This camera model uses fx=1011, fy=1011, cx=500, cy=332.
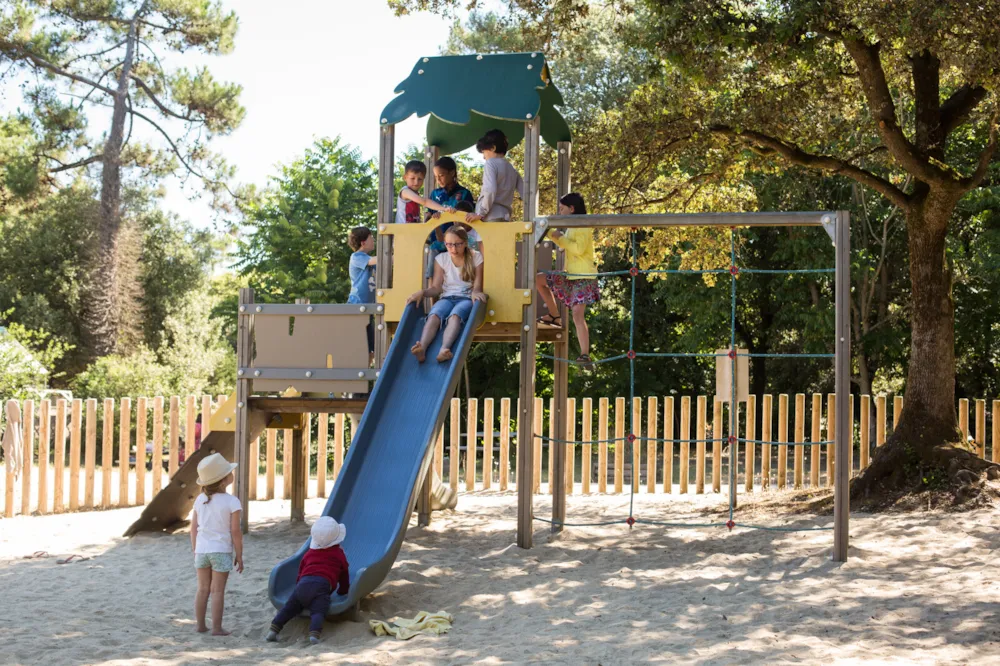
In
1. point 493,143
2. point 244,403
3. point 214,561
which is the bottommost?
point 214,561

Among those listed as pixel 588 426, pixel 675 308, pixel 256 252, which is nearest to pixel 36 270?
pixel 256 252

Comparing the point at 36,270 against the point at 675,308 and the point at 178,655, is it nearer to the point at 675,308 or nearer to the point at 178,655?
the point at 675,308

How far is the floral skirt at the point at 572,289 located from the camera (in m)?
9.28

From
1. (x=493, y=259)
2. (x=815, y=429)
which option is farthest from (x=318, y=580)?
(x=815, y=429)

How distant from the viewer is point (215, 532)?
18.5ft

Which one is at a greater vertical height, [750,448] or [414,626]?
[750,448]

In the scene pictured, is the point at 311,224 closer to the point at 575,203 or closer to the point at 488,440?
the point at 488,440

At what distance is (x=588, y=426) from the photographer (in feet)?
39.9

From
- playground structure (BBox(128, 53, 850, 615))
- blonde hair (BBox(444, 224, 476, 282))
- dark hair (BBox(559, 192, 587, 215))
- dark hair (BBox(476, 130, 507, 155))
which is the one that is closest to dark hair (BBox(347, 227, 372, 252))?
playground structure (BBox(128, 53, 850, 615))

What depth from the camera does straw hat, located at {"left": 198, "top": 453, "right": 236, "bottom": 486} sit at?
5.58m

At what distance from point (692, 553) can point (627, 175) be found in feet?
16.8

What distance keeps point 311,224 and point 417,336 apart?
15994 millimetres

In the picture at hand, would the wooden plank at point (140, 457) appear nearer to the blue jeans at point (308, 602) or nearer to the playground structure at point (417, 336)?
the playground structure at point (417, 336)

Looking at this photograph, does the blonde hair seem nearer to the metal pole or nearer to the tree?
the metal pole
